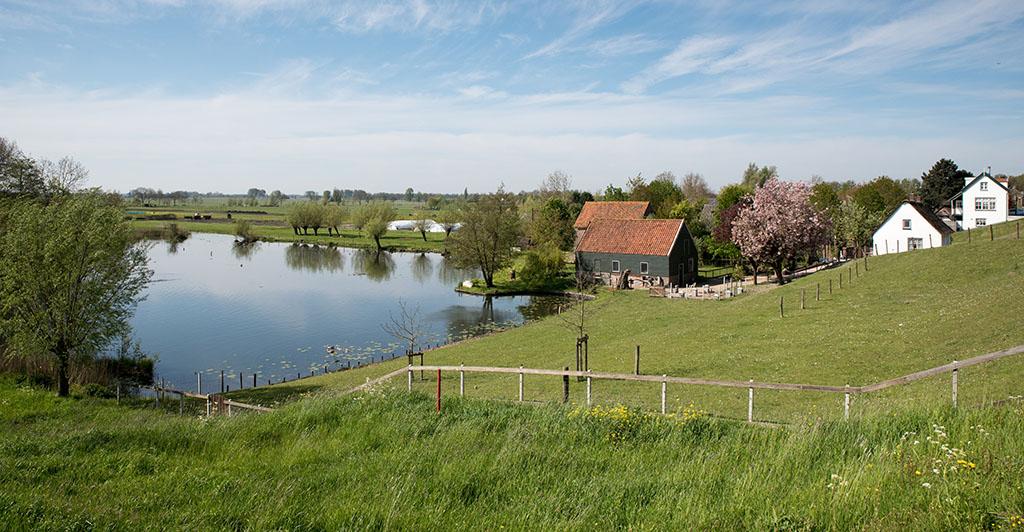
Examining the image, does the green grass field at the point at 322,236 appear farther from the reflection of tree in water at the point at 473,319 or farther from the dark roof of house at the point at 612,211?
the reflection of tree in water at the point at 473,319

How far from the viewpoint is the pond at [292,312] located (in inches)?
1374

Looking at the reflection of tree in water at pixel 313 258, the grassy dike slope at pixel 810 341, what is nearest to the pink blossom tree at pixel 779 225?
the grassy dike slope at pixel 810 341

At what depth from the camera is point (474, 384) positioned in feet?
75.5

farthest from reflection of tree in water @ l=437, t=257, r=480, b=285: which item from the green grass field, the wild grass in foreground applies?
the wild grass in foreground

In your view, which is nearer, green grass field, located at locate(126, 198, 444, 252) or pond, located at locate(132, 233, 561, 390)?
pond, located at locate(132, 233, 561, 390)

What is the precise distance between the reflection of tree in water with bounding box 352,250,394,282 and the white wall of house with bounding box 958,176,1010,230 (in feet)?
192

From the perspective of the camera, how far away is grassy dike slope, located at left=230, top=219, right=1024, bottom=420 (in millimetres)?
16688

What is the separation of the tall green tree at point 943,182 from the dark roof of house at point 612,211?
39.2 metres

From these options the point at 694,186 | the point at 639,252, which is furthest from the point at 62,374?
the point at 694,186

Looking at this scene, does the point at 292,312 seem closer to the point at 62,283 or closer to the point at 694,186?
the point at 62,283

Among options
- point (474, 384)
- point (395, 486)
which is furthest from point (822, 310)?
point (395, 486)

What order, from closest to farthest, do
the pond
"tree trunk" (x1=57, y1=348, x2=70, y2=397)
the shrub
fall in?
1. "tree trunk" (x1=57, y1=348, x2=70, y2=397)
2. the pond
3. the shrub

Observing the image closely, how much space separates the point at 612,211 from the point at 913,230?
3445cm

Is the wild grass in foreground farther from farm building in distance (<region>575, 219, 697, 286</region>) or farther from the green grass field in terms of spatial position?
Result: the green grass field
